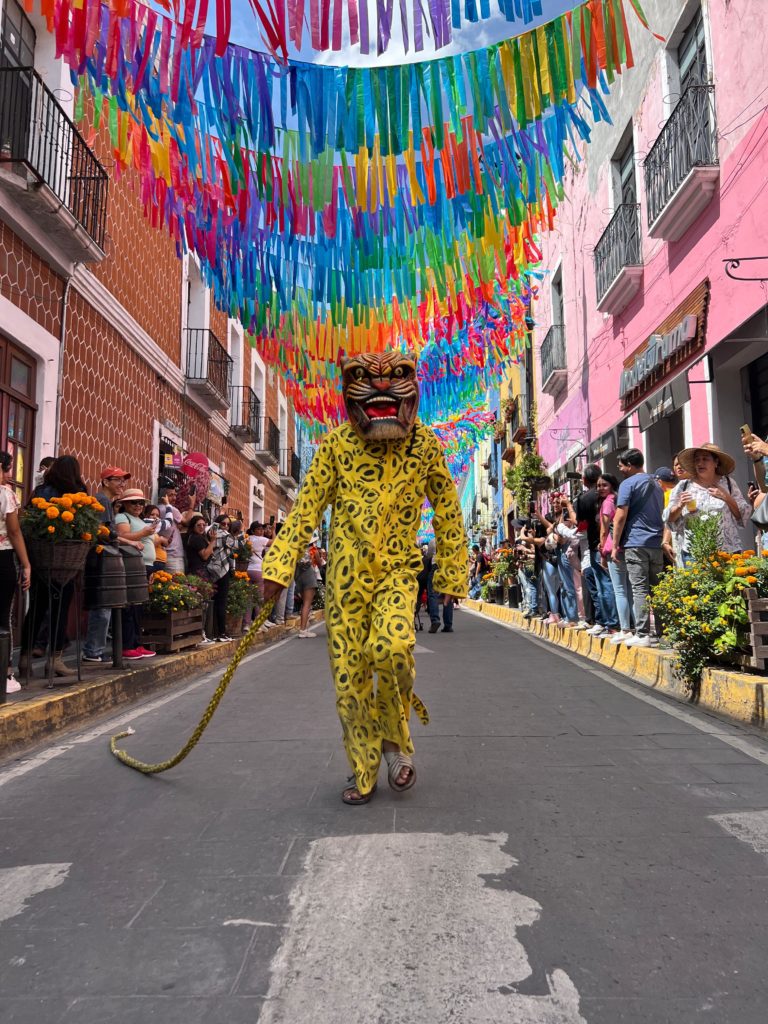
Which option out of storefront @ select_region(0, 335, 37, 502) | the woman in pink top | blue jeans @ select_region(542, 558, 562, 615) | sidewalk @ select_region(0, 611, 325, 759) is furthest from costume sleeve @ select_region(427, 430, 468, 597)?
blue jeans @ select_region(542, 558, 562, 615)

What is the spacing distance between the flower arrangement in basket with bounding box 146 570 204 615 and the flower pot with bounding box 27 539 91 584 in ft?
7.82

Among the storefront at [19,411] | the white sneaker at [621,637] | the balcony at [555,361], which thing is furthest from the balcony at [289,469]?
the white sneaker at [621,637]

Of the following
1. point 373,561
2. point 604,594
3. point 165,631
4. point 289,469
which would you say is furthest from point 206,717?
point 289,469

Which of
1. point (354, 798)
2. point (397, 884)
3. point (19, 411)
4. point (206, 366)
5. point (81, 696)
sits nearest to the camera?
point (397, 884)

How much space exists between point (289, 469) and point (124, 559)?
24755 mm

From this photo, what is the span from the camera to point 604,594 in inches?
366

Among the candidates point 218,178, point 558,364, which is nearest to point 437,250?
point 218,178

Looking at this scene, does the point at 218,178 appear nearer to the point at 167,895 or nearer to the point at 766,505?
the point at 766,505

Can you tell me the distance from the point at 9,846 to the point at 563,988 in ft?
6.76

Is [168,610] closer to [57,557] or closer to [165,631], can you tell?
[165,631]

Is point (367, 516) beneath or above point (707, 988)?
above

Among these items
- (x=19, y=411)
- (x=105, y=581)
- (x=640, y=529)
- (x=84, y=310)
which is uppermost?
(x=84, y=310)

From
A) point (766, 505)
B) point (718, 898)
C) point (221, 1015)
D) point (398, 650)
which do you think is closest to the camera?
point (221, 1015)

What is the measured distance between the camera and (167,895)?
2.39 meters
